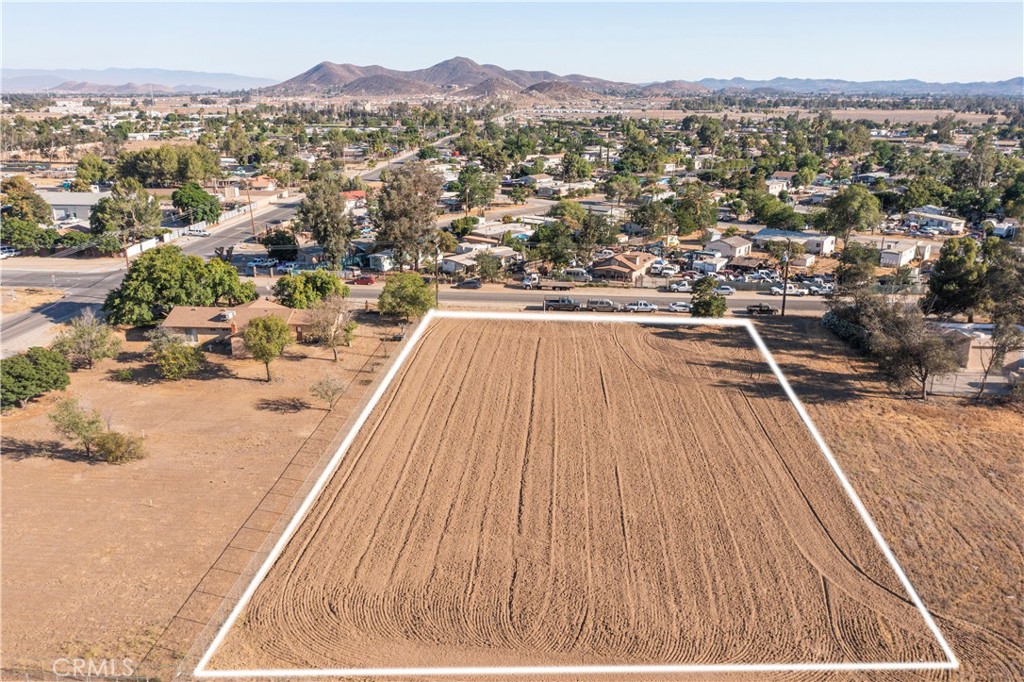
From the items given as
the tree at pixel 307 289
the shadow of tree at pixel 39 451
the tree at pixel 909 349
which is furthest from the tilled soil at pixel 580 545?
the tree at pixel 307 289

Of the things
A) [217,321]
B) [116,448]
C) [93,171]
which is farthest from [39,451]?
[93,171]

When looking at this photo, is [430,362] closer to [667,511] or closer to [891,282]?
[667,511]

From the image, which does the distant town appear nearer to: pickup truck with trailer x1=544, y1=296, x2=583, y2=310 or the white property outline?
the white property outline

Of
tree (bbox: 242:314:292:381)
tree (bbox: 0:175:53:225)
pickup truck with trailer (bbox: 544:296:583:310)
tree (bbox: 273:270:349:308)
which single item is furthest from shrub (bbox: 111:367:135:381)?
tree (bbox: 0:175:53:225)

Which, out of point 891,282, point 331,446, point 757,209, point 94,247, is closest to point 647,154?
point 757,209

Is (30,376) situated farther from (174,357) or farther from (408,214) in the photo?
(408,214)

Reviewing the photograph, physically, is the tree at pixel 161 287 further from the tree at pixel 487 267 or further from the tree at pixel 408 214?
the tree at pixel 487 267
